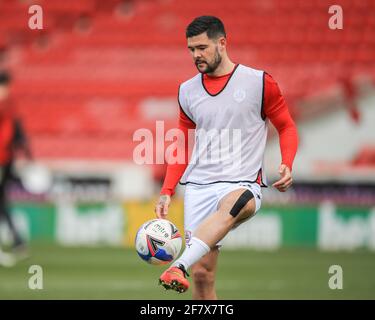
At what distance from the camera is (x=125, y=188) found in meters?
13.9

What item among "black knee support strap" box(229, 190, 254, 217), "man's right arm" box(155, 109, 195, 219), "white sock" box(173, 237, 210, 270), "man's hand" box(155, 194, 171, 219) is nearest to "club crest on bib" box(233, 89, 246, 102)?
"man's right arm" box(155, 109, 195, 219)

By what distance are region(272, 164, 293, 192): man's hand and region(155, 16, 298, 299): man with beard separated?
0.03 metres

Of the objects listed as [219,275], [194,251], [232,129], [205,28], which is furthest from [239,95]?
[219,275]

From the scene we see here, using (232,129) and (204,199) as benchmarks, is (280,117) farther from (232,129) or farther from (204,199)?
(204,199)

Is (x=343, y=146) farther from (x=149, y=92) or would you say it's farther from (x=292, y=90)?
(x=149, y=92)

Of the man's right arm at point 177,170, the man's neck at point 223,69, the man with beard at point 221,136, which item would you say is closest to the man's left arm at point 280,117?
the man with beard at point 221,136

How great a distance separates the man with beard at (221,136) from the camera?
5.51 metres

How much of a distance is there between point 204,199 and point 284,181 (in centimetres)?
63

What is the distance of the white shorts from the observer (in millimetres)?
5598

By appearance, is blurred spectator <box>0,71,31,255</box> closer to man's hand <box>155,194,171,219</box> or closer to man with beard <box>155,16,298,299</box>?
man's hand <box>155,194,171,219</box>

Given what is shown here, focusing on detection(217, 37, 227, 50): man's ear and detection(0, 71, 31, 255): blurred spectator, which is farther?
detection(0, 71, 31, 255): blurred spectator
